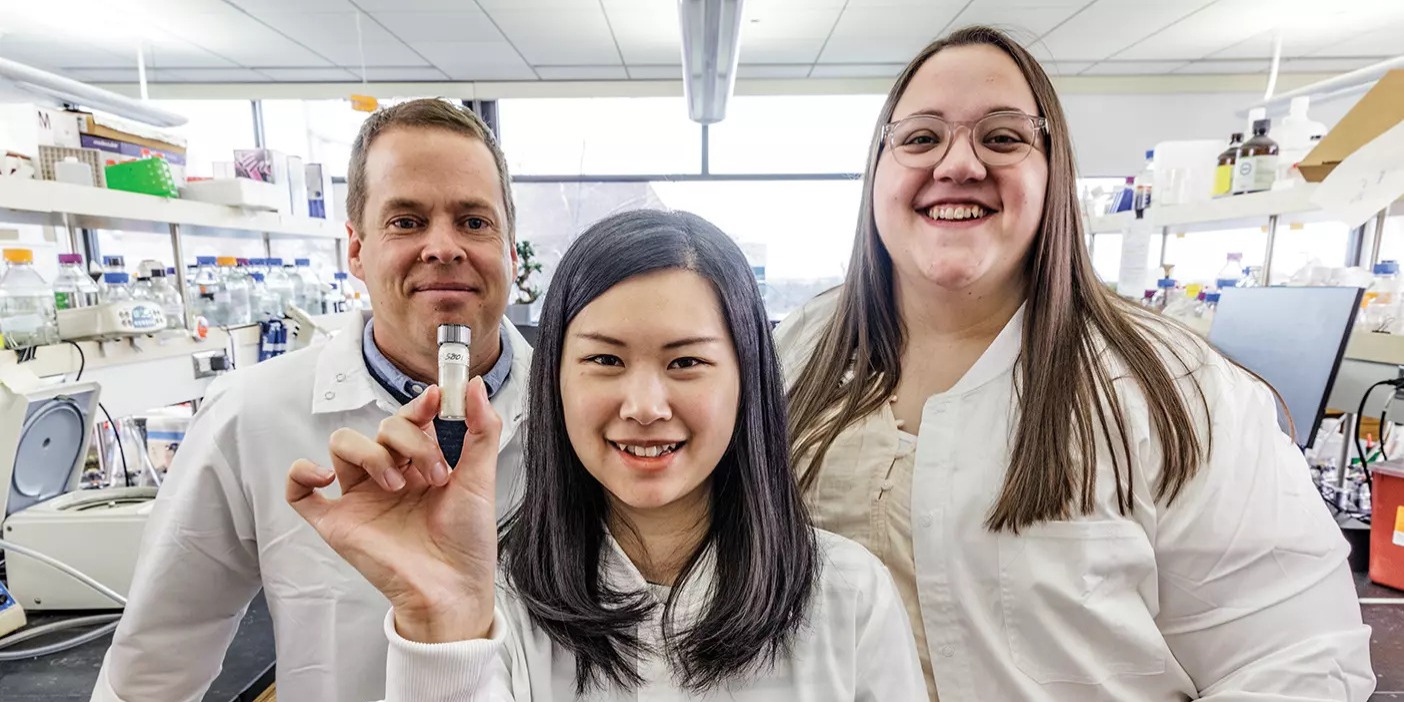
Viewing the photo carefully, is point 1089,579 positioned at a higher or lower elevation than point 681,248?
lower

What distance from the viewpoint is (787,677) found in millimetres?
832

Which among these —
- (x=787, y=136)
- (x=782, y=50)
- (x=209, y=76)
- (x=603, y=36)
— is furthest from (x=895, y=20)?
(x=209, y=76)

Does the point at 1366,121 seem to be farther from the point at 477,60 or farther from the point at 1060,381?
the point at 477,60

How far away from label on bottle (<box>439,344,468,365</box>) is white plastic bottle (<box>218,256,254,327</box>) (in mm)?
2260

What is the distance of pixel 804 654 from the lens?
0.84m

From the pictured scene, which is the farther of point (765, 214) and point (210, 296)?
point (765, 214)

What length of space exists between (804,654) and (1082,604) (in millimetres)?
396

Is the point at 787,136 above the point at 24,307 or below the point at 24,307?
above

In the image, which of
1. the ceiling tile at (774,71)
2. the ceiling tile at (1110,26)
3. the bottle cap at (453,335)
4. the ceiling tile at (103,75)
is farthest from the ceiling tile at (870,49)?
the ceiling tile at (103,75)

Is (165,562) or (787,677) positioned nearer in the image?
(787,677)

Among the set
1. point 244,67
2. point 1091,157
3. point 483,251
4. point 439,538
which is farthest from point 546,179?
point 439,538

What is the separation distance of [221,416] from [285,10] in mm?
3761

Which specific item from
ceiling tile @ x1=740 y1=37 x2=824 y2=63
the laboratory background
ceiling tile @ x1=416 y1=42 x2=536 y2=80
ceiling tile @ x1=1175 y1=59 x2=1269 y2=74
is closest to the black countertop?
the laboratory background

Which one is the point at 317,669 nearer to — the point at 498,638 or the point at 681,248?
the point at 498,638
